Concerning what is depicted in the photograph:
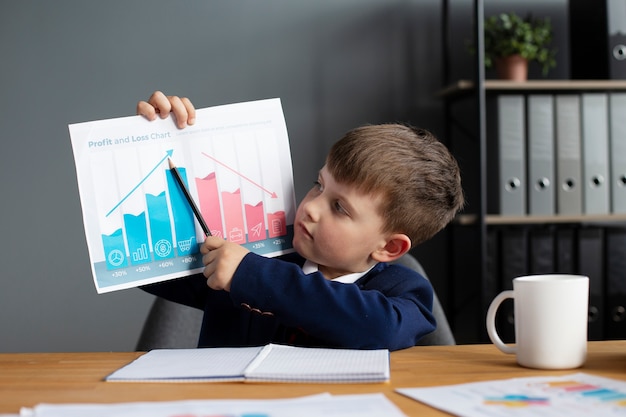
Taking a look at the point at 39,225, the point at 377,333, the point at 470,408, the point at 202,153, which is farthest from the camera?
the point at 39,225

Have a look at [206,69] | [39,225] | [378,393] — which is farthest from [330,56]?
[378,393]

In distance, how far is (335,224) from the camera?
3.59ft

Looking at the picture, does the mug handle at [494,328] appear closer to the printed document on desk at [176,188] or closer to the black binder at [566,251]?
the printed document on desk at [176,188]

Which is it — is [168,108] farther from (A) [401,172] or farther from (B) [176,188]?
(A) [401,172]

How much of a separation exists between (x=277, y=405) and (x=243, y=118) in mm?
527

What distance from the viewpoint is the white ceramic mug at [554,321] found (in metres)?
0.81

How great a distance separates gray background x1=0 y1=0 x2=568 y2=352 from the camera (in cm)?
251

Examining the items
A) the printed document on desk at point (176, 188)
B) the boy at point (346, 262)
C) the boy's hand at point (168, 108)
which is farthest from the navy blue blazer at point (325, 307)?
the boy's hand at point (168, 108)

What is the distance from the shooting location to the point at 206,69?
101 inches

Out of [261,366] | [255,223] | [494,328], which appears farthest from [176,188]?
[494,328]

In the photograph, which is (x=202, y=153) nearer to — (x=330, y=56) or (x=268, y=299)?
(x=268, y=299)

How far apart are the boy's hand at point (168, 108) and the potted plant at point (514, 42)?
154 centimetres

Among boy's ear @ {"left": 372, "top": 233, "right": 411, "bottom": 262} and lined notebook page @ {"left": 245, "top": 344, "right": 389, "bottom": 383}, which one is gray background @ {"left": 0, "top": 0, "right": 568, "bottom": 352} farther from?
lined notebook page @ {"left": 245, "top": 344, "right": 389, "bottom": 383}

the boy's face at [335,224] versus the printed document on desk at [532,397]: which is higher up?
the boy's face at [335,224]
